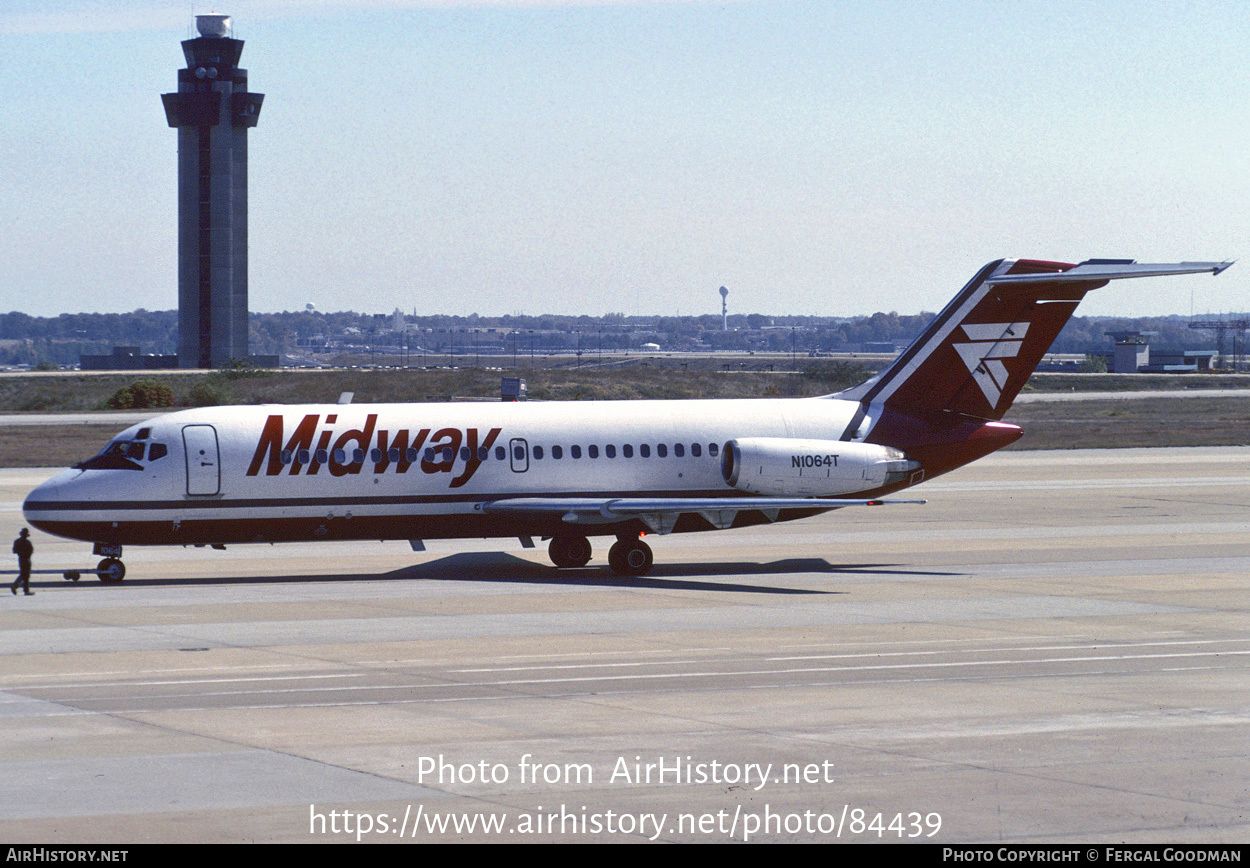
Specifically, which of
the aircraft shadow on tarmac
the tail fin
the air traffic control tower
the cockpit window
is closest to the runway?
the aircraft shadow on tarmac

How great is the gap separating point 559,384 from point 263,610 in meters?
91.1

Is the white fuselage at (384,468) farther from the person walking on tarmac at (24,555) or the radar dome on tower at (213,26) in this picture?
the radar dome on tower at (213,26)

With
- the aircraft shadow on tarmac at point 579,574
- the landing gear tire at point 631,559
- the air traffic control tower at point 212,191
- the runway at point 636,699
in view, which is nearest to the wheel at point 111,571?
the aircraft shadow on tarmac at point 579,574

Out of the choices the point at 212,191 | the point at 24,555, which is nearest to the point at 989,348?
the point at 24,555

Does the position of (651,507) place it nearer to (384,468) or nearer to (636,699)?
(384,468)

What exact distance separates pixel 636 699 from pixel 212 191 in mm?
144451

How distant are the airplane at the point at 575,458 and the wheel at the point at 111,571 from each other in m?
0.03

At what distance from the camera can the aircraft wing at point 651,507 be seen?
1243 inches

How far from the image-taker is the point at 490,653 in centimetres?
2250

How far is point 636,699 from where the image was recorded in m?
18.9

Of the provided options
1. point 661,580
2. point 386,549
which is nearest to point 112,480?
point 386,549

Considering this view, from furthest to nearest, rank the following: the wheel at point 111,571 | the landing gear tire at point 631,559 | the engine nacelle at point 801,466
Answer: the engine nacelle at point 801,466
the landing gear tire at point 631,559
the wheel at point 111,571

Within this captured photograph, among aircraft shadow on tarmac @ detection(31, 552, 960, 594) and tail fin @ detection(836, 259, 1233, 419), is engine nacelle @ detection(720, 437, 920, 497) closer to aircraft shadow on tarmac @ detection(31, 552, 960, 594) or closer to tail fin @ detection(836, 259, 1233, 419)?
Answer: aircraft shadow on tarmac @ detection(31, 552, 960, 594)
